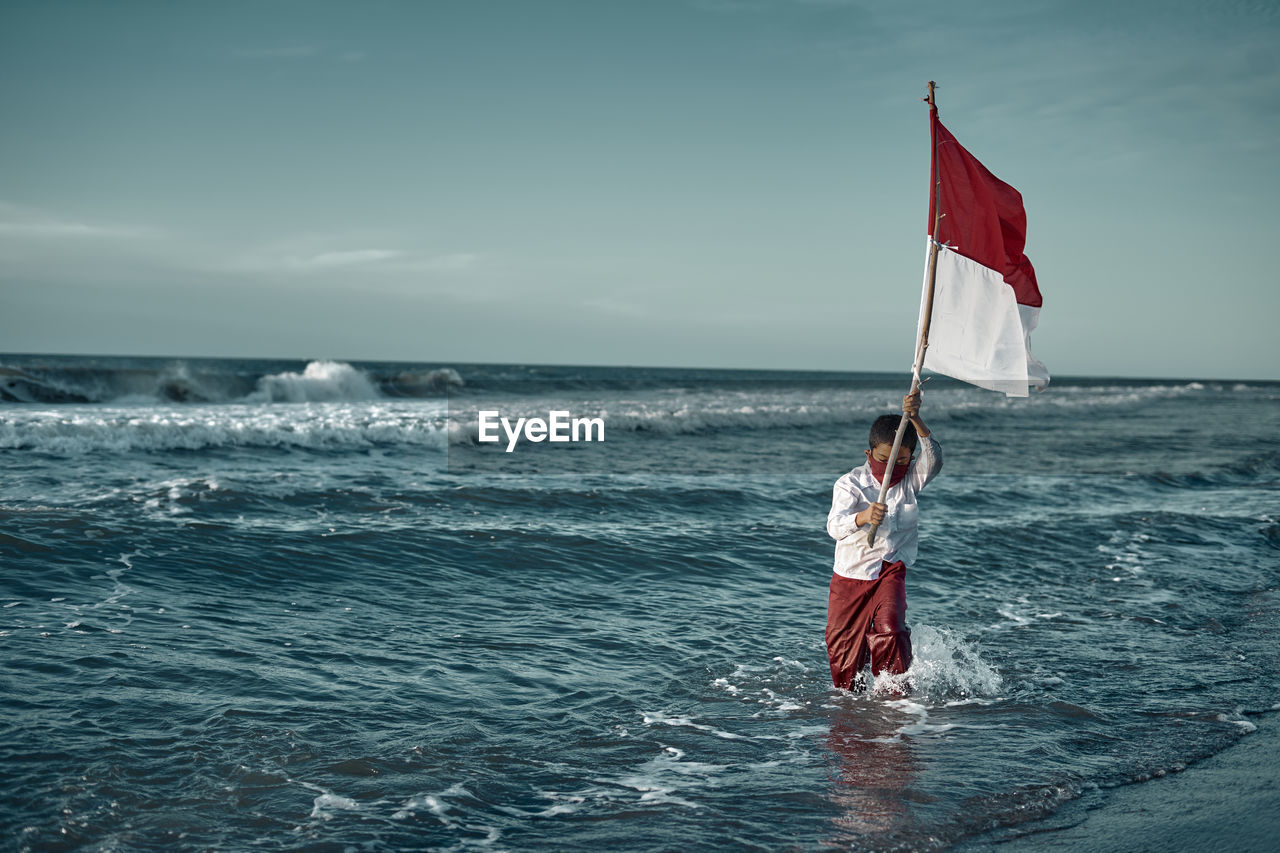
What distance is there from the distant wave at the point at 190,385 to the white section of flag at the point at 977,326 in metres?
30.6

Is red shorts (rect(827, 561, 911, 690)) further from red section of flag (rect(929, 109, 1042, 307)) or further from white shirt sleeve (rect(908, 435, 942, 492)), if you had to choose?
red section of flag (rect(929, 109, 1042, 307))

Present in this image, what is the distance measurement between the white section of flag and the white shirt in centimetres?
54

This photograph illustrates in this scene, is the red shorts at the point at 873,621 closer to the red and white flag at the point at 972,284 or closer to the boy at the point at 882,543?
the boy at the point at 882,543

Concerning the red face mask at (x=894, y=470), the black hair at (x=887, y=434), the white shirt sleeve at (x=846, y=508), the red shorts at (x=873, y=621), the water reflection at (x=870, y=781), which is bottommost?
the water reflection at (x=870, y=781)

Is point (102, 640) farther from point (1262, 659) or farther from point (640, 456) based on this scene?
point (640, 456)

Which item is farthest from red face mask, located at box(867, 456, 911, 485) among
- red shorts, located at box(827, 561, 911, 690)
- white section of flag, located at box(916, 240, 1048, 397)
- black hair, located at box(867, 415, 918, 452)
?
white section of flag, located at box(916, 240, 1048, 397)

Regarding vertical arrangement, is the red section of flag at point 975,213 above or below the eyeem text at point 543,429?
above

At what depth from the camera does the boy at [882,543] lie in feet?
17.6

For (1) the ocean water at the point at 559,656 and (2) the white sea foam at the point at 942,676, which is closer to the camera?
(1) the ocean water at the point at 559,656

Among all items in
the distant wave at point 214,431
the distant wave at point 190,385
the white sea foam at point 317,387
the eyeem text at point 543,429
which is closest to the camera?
the distant wave at point 214,431

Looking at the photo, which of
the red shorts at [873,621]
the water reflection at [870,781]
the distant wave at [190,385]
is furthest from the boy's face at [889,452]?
the distant wave at [190,385]

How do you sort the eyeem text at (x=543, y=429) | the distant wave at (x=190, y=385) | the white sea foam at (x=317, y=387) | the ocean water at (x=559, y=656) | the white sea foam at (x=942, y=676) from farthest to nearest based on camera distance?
1. the white sea foam at (x=317, y=387)
2. the distant wave at (x=190, y=385)
3. the eyeem text at (x=543, y=429)
4. the white sea foam at (x=942, y=676)
5. the ocean water at (x=559, y=656)

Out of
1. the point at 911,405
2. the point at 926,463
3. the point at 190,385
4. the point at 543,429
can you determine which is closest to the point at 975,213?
the point at 911,405

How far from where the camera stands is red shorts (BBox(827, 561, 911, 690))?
5398 mm
